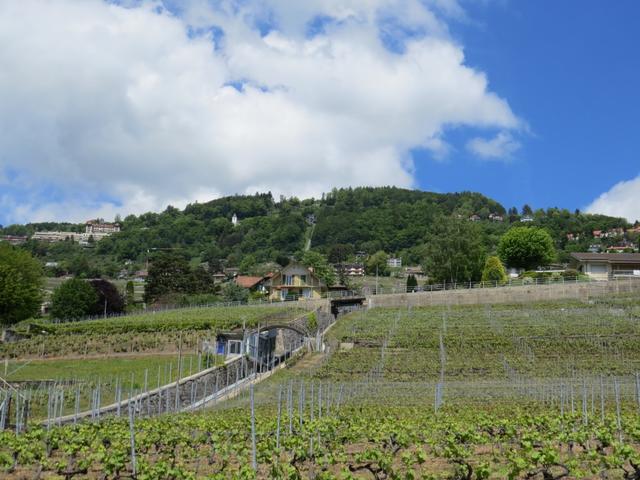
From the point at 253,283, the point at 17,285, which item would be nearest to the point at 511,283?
the point at 253,283

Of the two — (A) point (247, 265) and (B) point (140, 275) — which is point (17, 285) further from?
(A) point (247, 265)

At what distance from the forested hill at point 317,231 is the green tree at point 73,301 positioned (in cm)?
7909

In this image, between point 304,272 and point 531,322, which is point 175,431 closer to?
point 531,322

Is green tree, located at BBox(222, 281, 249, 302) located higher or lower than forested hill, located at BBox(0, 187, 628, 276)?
lower

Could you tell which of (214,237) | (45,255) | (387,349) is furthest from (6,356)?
(45,255)

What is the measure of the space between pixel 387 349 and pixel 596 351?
11.6m

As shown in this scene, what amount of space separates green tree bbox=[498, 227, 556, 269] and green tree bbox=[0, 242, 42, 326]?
181 feet

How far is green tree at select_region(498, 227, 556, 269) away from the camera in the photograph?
77812 mm

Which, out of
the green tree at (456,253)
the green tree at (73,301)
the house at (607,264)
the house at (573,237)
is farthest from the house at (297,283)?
the house at (573,237)

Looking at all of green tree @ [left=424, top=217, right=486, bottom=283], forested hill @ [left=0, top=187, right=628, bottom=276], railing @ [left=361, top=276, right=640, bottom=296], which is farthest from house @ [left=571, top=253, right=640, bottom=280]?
forested hill @ [left=0, top=187, right=628, bottom=276]

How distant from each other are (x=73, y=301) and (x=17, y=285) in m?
9.97

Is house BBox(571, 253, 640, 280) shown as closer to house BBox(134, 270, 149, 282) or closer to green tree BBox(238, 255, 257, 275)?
green tree BBox(238, 255, 257, 275)

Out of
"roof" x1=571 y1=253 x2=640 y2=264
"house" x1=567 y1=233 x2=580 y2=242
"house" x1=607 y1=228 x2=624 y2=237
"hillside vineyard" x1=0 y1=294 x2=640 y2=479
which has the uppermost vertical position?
"house" x1=607 y1=228 x2=624 y2=237

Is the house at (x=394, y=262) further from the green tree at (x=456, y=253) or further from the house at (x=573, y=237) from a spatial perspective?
the green tree at (x=456, y=253)
